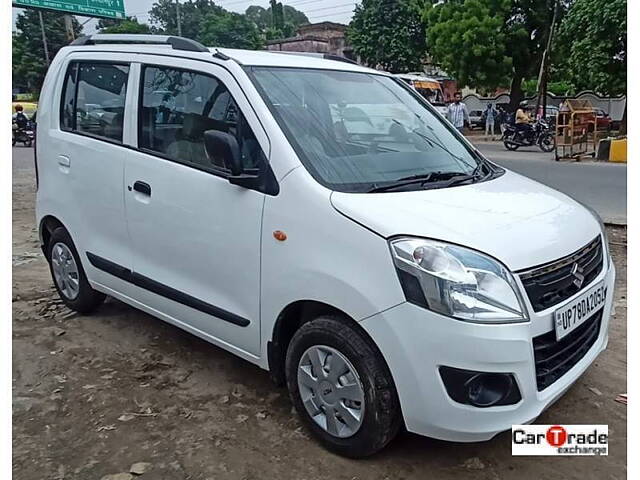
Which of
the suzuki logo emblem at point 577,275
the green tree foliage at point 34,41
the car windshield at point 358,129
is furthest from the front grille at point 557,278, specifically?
the green tree foliage at point 34,41

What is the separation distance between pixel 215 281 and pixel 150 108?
4.03 feet

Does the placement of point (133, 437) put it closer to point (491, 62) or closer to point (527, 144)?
point (527, 144)

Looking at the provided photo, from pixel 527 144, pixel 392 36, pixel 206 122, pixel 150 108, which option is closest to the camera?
pixel 206 122

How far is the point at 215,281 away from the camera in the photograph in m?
3.16

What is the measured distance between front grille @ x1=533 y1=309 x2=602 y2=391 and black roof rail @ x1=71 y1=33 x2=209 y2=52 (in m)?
2.37

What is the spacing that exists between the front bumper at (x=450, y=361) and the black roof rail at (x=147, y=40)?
1989 mm

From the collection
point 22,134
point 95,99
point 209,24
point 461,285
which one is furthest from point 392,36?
point 461,285

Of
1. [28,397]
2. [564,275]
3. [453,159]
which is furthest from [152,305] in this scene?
[564,275]

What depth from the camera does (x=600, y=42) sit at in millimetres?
17188

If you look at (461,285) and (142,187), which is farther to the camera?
(142,187)

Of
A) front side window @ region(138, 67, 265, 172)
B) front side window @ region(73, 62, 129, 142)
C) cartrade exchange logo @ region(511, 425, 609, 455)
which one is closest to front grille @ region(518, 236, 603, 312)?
cartrade exchange logo @ region(511, 425, 609, 455)

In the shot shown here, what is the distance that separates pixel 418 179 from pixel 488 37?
2503 centimetres

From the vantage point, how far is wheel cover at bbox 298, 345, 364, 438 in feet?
8.59

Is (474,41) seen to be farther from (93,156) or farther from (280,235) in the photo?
(280,235)
